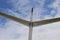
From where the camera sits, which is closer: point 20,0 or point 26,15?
point 26,15

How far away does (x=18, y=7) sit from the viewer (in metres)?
2.41

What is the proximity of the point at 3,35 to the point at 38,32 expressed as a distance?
52cm

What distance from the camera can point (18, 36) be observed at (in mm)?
2359

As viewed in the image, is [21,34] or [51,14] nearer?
[51,14]

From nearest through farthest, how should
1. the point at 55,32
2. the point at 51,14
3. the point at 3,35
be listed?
the point at 51,14 → the point at 55,32 → the point at 3,35

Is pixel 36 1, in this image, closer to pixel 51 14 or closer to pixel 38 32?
pixel 51 14

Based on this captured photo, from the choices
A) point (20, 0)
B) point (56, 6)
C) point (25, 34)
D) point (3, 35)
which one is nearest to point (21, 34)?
point (25, 34)

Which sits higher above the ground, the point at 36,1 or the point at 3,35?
the point at 36,1

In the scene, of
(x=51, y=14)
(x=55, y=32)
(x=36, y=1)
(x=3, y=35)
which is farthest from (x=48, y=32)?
(x=3, y=35)

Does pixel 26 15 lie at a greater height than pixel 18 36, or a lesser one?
greater

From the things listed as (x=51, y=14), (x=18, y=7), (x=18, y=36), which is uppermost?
(x=18, y=7)

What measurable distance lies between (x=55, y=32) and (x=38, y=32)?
23 centimetres

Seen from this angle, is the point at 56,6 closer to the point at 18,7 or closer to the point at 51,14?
the point at 51,14

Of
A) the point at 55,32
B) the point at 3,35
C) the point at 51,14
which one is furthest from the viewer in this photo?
the point at 3,35
